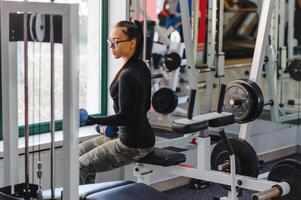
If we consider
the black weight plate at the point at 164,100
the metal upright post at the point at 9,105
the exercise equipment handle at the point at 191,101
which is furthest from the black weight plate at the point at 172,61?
the metal upright post at the point at 9,105

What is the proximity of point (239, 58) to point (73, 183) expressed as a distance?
18.9 ft

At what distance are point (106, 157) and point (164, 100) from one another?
5.88ft

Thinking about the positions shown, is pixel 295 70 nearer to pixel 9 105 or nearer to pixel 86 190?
pixel 86 190

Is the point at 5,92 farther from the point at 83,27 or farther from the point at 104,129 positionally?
the point at 83,27

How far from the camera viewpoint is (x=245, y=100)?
3.46 m

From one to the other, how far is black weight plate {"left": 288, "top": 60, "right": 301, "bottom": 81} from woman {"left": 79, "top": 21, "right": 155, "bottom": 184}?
2810 millimetres

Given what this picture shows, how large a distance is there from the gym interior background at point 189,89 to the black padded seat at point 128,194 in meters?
0.40

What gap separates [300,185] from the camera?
10.3ft

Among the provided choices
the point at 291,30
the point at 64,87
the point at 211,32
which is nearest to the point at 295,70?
the point at 291,30

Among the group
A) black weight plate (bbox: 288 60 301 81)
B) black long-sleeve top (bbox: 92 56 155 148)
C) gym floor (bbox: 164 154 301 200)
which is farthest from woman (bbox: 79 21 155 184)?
black weight plate (bbox: 288 60 301 81)

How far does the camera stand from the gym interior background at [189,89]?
336 centimetres

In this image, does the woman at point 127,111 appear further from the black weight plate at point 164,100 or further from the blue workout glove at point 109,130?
the black weight plate at point 164,100

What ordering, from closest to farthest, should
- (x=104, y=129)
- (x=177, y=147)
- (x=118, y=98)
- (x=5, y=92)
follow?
(x=5, y=92)
(x=118, y=98)
(x=104, y=129)
(x=177, y=147)

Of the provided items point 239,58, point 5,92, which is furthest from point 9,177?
point 239,58
